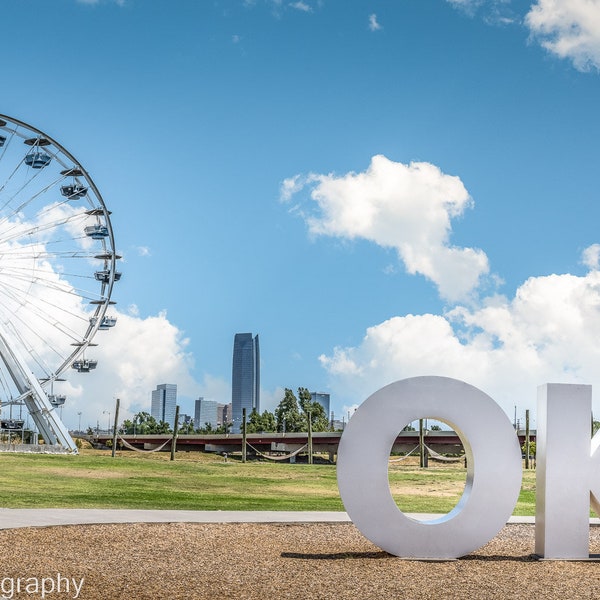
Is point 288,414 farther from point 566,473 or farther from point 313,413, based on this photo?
point 566,473

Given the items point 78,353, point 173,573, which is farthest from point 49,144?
point 173,573

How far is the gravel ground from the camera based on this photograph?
941 centimetres

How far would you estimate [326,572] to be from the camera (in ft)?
34.5

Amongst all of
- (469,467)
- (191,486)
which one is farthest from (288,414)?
(469,467)

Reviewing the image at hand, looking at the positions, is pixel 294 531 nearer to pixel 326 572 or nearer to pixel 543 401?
pixel 326 572

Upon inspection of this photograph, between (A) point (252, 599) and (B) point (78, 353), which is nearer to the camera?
(A) point (252, 599)

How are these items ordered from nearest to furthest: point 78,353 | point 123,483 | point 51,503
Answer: point 51,503, point 123,483, point 78,353

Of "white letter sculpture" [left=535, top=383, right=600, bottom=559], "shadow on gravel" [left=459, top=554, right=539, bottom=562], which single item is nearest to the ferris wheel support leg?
"shadow on gravel" [left=459, top=554, right=539, bottom=562]

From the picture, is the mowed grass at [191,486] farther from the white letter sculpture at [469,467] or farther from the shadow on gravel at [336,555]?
the shadow on gravel at [336,555]

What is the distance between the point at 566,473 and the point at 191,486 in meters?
15.9

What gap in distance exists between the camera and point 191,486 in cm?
2627

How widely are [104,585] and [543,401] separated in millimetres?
6529

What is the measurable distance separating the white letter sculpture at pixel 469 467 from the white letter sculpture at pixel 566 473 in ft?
1.56

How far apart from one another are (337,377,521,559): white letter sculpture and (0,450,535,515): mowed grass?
38cm
